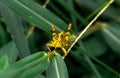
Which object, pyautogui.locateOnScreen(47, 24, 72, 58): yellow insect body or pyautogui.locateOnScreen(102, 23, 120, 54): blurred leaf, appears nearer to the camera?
pyautogui.locateOnScreen(47, 24, 72, 58): yellow insect body

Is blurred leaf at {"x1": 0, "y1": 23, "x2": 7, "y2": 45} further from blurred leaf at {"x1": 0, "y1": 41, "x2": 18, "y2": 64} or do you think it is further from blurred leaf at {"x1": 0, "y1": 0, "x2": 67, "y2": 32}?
blurred leaf at {"x1": 0, "y1": 0, "x2": 67, "y2": 32}

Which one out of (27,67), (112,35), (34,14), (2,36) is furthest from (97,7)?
(27,67)

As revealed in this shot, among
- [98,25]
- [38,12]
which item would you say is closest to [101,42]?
[98,25]

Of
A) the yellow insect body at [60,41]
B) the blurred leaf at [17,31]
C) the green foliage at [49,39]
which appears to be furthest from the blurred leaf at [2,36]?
the yellow insect body at [60,41]

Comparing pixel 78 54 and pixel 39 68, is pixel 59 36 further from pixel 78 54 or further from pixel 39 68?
pixel 78 54

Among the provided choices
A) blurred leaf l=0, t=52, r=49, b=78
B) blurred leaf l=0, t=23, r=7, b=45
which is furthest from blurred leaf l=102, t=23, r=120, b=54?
blurred leaf l=0, t=52, r=49, b=78

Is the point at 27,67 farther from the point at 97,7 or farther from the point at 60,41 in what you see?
the point at 97,7
